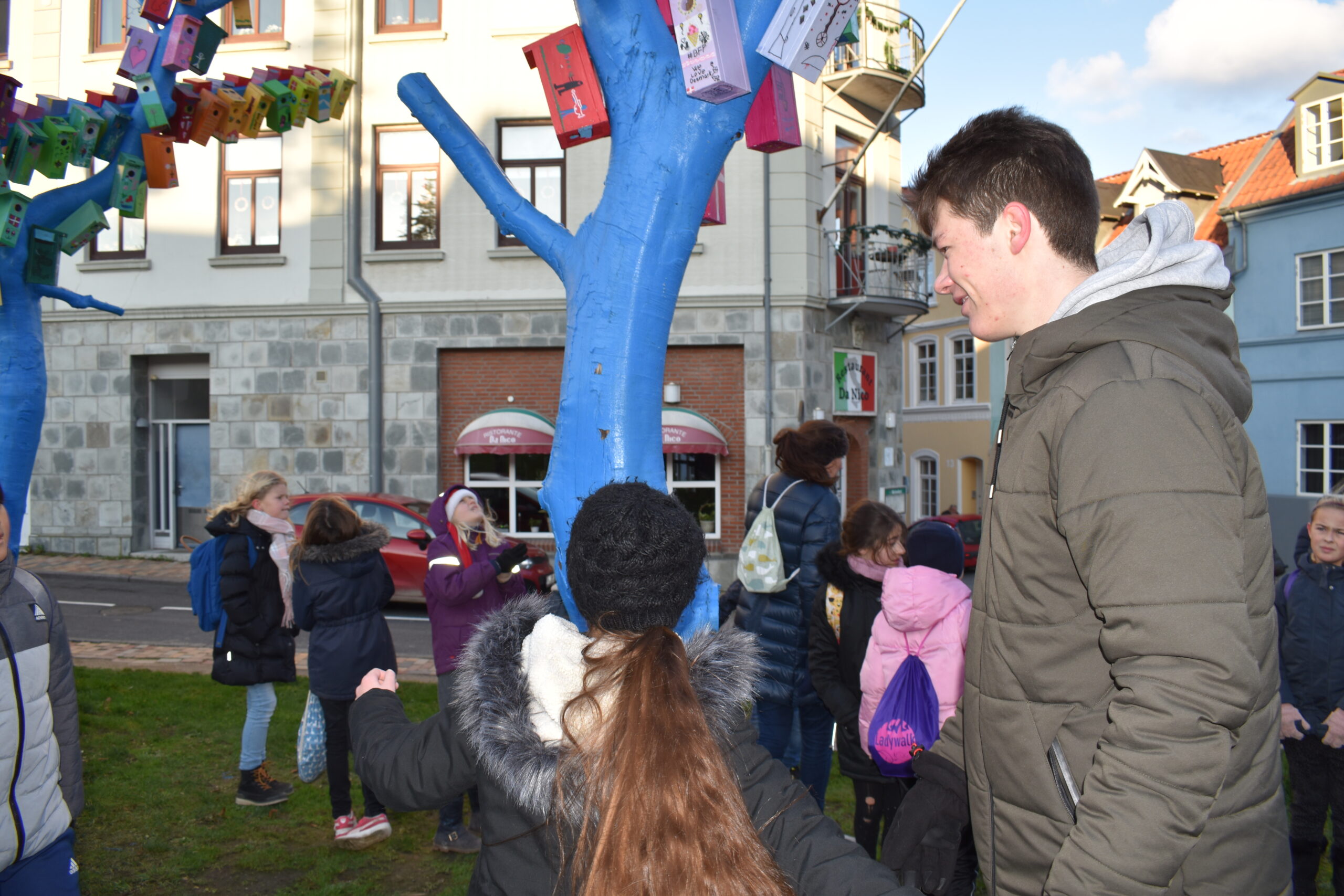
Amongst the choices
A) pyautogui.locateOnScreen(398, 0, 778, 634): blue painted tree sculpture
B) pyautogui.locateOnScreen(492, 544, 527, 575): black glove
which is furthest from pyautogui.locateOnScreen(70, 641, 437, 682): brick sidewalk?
pyautogui.locateOnScreen(398, 0, 778, 634): blue painted tree sculpture

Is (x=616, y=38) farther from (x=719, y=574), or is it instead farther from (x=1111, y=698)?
(x=719, y=574)

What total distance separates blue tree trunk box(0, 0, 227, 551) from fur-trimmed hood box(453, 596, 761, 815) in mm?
3442

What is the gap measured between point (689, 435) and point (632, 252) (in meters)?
12.5

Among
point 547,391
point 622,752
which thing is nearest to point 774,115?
point 622,752

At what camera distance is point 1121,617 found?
1.31 metres

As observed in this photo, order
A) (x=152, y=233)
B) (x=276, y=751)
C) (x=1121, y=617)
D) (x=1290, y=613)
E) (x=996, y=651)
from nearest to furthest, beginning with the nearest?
(x=1121, y=617)
(x=996, y=651)
(x=1290, y=613)
(x=276, y=751)
(x=152, y=233)

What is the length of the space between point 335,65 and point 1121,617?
1759 cm

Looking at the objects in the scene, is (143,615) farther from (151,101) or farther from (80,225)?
(151,101)

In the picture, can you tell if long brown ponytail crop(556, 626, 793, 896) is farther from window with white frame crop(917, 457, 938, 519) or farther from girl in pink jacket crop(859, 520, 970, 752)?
window with white frame crop(917, 457, 938, 519)

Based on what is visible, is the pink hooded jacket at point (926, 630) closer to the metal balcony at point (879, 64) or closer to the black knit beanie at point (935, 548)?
the black knit beanie at point (935, 548)

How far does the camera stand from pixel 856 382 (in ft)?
55.2

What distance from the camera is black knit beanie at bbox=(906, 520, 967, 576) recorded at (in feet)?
11.6

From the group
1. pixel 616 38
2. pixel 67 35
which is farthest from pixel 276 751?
pixel 67 35

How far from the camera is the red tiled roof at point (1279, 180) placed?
1944cm
